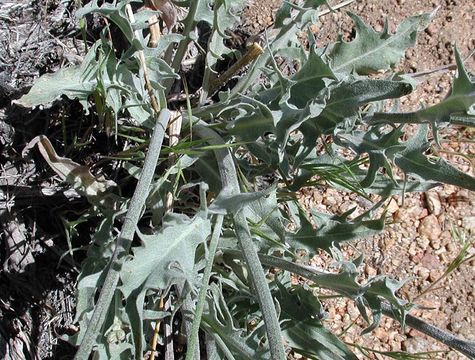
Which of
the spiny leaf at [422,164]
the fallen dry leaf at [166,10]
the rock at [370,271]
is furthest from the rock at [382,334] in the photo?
the fallen dry leaf at [166,10]

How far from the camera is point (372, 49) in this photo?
1922 mm

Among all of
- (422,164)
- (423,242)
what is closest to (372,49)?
(422,164)

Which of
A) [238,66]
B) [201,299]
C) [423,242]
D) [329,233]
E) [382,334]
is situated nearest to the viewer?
[201,299]

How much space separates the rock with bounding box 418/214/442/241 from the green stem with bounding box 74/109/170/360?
3.80ft

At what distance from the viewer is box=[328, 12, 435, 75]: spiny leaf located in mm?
1889

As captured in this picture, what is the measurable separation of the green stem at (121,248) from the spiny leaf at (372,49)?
538mm

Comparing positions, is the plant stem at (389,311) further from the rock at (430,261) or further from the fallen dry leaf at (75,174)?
the rock at (430,261)

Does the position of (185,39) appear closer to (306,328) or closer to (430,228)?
(306,328)

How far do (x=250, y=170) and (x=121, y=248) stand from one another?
22.8 inches

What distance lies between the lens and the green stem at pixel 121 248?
1374 millimetres

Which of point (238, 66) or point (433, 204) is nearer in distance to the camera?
point (238, 66)

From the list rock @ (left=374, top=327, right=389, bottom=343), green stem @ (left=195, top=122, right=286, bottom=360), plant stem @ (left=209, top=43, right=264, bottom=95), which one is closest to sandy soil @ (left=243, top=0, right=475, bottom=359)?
rock @ (left=374, top=327, right=389, bottom=343)

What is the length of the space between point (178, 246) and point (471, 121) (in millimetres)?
759

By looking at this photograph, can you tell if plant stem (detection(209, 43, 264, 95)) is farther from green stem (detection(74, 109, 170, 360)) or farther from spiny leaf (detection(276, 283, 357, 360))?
spiny leaf (detection(276, 283, 357, 360))
